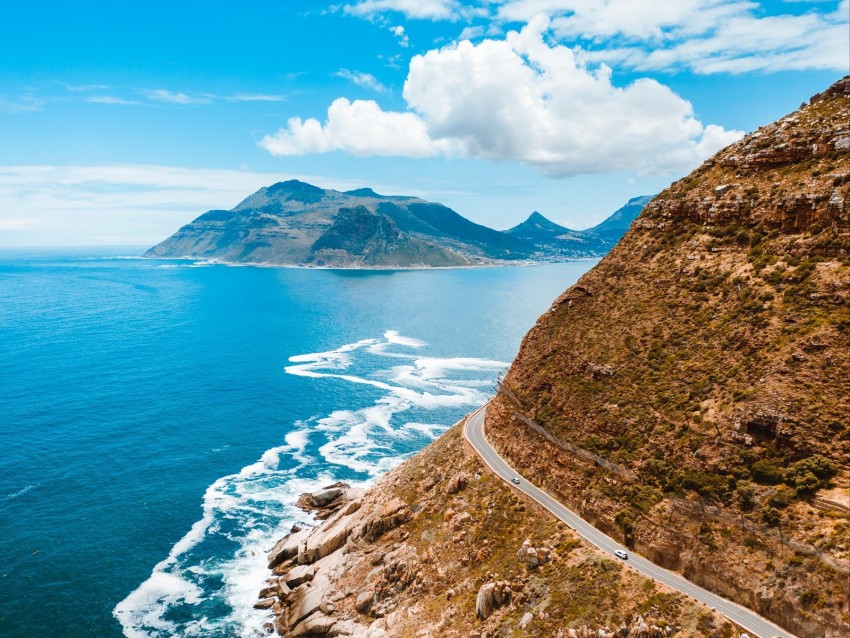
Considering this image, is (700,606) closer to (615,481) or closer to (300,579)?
(615,481)

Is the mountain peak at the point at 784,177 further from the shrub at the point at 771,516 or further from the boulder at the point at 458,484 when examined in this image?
the boulder at the point at 458,484

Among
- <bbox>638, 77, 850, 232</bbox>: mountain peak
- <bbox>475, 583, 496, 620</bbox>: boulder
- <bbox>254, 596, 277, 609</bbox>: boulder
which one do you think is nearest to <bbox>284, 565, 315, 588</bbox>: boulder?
<bbox>254, 596, 277, 609</bbox>: boulder

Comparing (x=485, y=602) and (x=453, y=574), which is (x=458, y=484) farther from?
(x=485, y=602)

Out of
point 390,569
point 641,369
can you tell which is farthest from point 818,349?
point 390,569

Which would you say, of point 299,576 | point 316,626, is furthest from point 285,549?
point 316,626

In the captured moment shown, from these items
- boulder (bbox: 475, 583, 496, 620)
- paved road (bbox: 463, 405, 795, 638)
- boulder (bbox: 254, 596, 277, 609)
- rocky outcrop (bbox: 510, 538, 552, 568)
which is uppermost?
paved road (bbox: 463, 405, 795, 638)

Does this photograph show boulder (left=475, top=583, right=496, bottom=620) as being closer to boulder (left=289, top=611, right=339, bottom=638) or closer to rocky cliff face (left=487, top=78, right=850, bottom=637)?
rocky cliff face (left=487, top=78, right=850, bottom=637)
